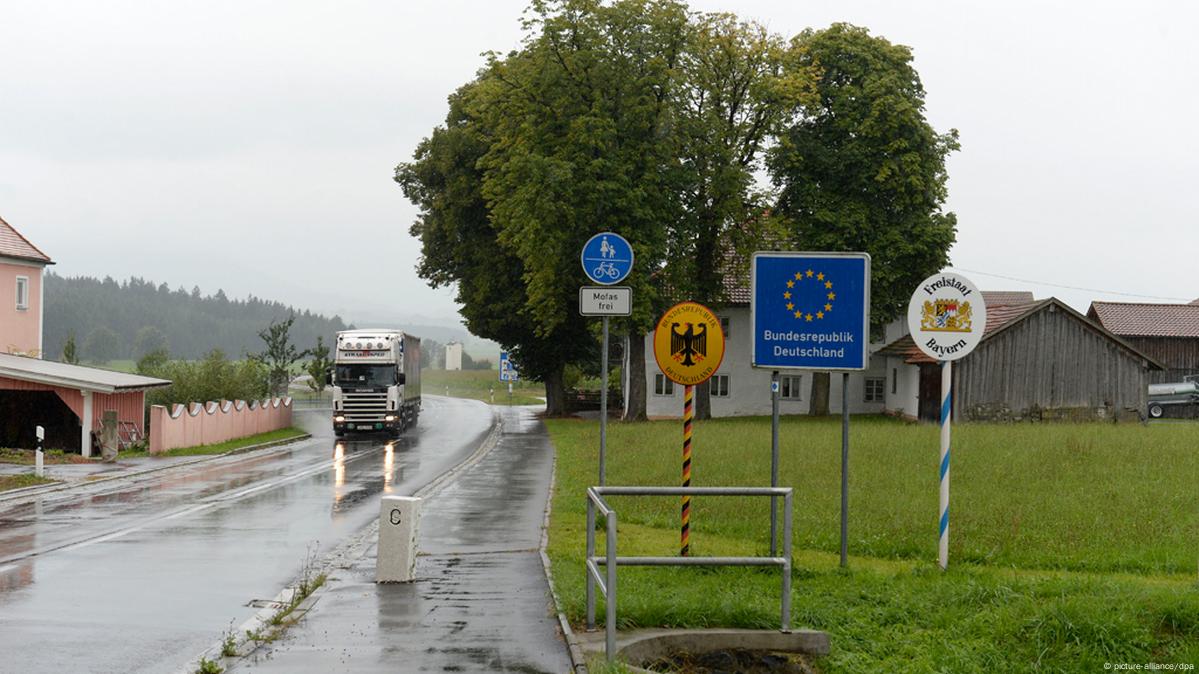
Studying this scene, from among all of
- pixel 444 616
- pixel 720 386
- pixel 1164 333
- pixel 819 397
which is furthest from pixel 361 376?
pixel 1164 333

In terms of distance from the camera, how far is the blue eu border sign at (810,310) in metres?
11.8

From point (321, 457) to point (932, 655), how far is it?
27182 millimetres

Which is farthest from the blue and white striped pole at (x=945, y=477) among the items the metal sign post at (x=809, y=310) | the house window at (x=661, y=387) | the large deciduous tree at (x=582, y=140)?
the house window at (x=661, y=387)

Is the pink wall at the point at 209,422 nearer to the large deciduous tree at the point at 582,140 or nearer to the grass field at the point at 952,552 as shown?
the large deciduous tree at the point at 582,140

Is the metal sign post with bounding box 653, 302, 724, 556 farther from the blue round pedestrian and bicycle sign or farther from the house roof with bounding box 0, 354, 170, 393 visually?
the house roof with bounding box 0, 354, 170, 393

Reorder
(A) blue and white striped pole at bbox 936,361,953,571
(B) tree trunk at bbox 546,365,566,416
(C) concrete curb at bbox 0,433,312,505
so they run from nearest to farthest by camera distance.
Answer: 1. (A) blue and white striped pole at bbox 936,361,953,571
2. (C) concrete curb at bbox 0,433,312,505
3. (B) tree trunk at bbox 546,365,566,416

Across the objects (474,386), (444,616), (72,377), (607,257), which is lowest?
(444,616)

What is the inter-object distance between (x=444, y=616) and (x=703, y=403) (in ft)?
140

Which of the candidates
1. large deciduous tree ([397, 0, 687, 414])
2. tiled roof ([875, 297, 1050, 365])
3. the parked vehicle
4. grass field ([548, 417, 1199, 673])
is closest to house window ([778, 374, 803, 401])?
tiled roof ([875, 297, 1050, 365])

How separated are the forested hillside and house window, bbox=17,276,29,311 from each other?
295ft

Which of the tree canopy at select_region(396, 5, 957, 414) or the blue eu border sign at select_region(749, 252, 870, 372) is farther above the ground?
the tree canopy at select_region(396, 5, 957, 414)

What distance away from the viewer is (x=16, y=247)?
43812 mm

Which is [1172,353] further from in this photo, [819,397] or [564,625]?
[564,625]

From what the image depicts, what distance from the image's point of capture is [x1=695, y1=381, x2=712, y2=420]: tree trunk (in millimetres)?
51375
